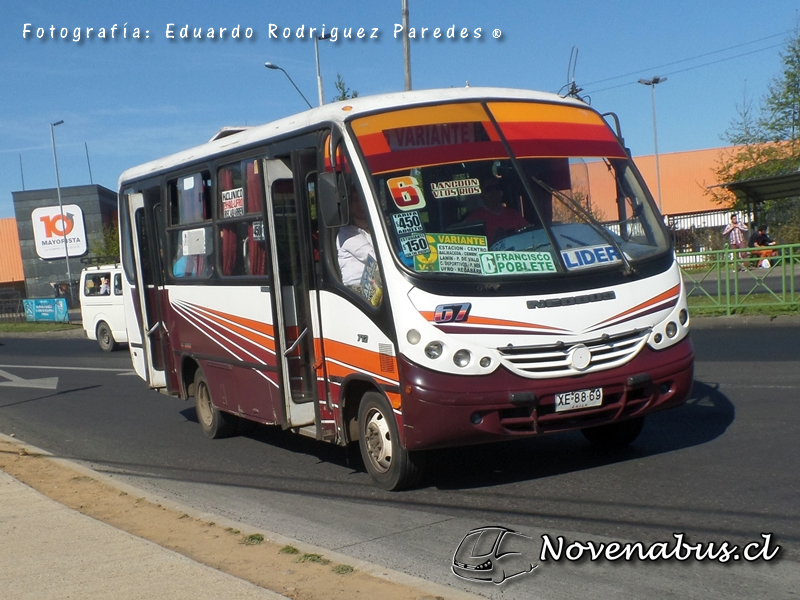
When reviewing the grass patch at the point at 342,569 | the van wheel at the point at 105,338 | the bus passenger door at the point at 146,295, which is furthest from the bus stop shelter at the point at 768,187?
the grass patch at the point at 342,569

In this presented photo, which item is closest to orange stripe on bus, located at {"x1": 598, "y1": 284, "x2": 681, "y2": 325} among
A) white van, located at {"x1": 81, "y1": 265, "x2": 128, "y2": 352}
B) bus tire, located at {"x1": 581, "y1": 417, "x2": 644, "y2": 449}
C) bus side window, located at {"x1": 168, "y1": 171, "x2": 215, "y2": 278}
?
bus tire, located at {"x1": 581, "y1": 417, "x2": 644, "y2": 449}

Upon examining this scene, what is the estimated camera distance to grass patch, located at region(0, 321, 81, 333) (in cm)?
3825

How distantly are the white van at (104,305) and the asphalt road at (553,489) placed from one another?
A: 45.2 feet

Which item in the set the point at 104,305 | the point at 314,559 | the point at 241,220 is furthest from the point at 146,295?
the point at 104,305

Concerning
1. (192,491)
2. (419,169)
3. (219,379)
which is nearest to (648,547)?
(419,169)

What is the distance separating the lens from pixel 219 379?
10055 millimetres

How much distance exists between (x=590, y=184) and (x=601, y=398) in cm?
185

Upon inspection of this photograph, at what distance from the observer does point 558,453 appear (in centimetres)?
834

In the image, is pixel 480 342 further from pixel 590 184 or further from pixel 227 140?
pixel 227 140

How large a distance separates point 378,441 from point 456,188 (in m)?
1.95

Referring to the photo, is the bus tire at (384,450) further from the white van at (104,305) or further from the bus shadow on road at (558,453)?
the white van at (104,305)

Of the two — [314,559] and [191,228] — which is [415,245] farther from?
[191,228]

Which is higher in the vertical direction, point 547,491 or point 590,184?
point 590,184
